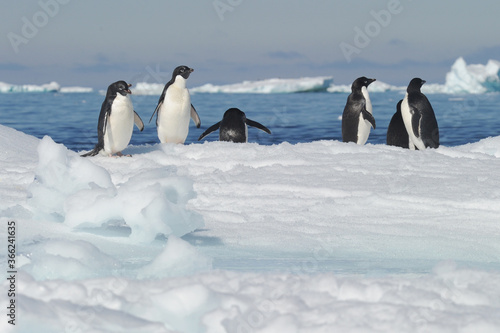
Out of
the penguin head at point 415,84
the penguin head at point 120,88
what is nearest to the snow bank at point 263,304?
the penguin head at point 120,88

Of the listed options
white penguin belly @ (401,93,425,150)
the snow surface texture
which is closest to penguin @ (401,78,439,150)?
white penguin belly @ (401,93,425,150)

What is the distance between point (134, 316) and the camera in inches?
88.0

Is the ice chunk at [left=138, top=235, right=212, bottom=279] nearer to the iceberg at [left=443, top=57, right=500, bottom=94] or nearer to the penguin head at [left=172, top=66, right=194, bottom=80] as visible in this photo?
the penguin head at [left=172, top=66, right=194, bottom=80]

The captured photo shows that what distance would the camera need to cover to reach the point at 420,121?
25.8ft

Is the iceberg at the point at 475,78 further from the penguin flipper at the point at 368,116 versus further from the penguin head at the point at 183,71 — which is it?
the penguin head at the point at 183,71

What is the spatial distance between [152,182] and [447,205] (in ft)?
6.89

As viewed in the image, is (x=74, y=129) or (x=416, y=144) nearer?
(x=416, y=144)

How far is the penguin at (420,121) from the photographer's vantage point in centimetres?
784

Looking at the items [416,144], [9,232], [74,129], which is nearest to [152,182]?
[9,232]

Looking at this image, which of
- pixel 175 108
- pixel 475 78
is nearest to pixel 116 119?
pixel 175 108

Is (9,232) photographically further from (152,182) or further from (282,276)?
(282,276)

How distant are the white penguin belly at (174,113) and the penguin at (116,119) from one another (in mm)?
1197

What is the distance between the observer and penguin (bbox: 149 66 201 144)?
7516 millimetres

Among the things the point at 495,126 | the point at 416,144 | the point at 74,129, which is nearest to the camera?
the point at 416,144
